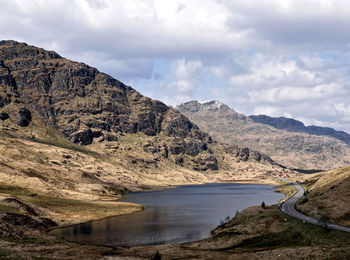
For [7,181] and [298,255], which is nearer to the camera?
[298,255]

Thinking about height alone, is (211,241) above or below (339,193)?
below

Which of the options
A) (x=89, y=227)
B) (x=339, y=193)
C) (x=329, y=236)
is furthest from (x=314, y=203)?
(x=89, y=227)

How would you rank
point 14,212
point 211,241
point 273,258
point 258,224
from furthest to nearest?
point 14,212
point 258,224
point 211,241
point 273,258

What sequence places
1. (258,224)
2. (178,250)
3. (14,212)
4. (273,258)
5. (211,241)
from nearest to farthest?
(273,258) < (178,250) < (211,241) < (258,224) < (14,212)

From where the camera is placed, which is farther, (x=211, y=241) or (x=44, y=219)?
(x=44, y=219)

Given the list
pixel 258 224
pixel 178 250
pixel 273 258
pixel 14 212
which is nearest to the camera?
pixel 273 258

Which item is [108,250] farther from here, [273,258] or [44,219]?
[44,219]

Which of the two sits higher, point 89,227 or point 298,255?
point 298,255

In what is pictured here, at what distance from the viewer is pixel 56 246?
3371 inches

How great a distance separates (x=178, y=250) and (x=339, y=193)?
9385cm

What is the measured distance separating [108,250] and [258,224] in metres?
47.0

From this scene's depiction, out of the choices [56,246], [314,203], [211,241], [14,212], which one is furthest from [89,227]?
[314,203]

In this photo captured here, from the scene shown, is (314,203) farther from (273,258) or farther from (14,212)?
(14,212)

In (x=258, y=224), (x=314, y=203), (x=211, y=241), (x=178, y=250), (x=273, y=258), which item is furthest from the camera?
(x=314, y=203)
